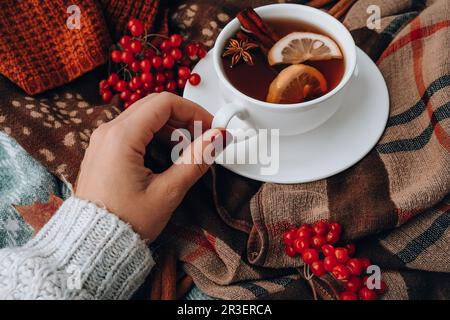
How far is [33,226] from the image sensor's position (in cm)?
82

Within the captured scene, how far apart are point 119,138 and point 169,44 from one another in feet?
0.91

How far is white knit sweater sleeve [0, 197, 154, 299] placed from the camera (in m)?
0.65

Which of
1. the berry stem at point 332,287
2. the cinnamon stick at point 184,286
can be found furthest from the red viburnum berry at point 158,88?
the berry stem at point 332,287

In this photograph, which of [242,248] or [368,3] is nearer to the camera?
[242,248]

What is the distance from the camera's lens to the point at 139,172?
28.1 inches

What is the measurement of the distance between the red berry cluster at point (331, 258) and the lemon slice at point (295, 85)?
0.21 meters

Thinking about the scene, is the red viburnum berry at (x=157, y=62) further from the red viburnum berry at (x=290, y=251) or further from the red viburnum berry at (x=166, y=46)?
the red viburnum berry at (x=290, y=251)

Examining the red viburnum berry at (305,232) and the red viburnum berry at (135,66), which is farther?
the red viburnum berry at (135,66)

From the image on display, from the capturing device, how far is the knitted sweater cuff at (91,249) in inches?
26.9

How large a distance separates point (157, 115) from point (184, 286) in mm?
291

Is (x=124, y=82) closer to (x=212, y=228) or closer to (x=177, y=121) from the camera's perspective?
(x=177, y=121)

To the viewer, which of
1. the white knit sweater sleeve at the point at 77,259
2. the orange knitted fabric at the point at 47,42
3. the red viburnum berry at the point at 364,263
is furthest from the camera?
the orange knitted fabric at the point at 47,42

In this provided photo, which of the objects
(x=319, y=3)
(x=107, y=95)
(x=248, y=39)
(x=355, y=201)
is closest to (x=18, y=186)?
(x=107, y=95)
